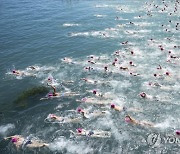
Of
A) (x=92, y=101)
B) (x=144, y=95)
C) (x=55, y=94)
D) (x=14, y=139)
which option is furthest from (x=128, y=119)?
(x=14, y=139)

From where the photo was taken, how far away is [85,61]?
134 ft

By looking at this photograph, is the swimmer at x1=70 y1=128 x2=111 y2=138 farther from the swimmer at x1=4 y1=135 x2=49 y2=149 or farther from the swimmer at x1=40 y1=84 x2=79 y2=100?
the swimmer at x1=40 y1=84 x2=79 y2=100

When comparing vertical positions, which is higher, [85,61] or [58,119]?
[85,61]

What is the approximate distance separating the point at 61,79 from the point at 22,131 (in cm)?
1107

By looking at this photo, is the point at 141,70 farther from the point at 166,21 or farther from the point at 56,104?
the point at 166,21

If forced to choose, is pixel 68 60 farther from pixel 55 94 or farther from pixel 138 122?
pixel 138 122

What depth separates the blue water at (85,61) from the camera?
25156 mm

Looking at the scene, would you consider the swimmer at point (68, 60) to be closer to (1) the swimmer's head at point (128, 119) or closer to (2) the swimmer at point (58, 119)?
(2) the swimmer at point (58, 119)

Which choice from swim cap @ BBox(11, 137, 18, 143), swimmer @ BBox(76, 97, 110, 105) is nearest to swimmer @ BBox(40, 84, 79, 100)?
swimmer @ BBox(76, 97, 110, 105)

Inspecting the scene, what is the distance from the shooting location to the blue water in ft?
82.5

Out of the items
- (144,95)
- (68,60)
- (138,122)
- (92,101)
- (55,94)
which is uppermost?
(68,60)

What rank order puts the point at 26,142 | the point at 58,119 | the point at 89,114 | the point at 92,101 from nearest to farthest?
the point at 26,142 → the point at 58,119 → the point at 89,114 → the point at 92,101

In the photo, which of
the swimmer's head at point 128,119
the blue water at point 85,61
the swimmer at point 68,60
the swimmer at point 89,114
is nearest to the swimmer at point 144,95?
the blue water at point 85,61

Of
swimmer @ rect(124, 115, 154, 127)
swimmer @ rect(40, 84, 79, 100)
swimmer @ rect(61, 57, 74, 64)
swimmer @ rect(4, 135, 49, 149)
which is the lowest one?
swimmer @ rect(4, 135, 49, 149)
